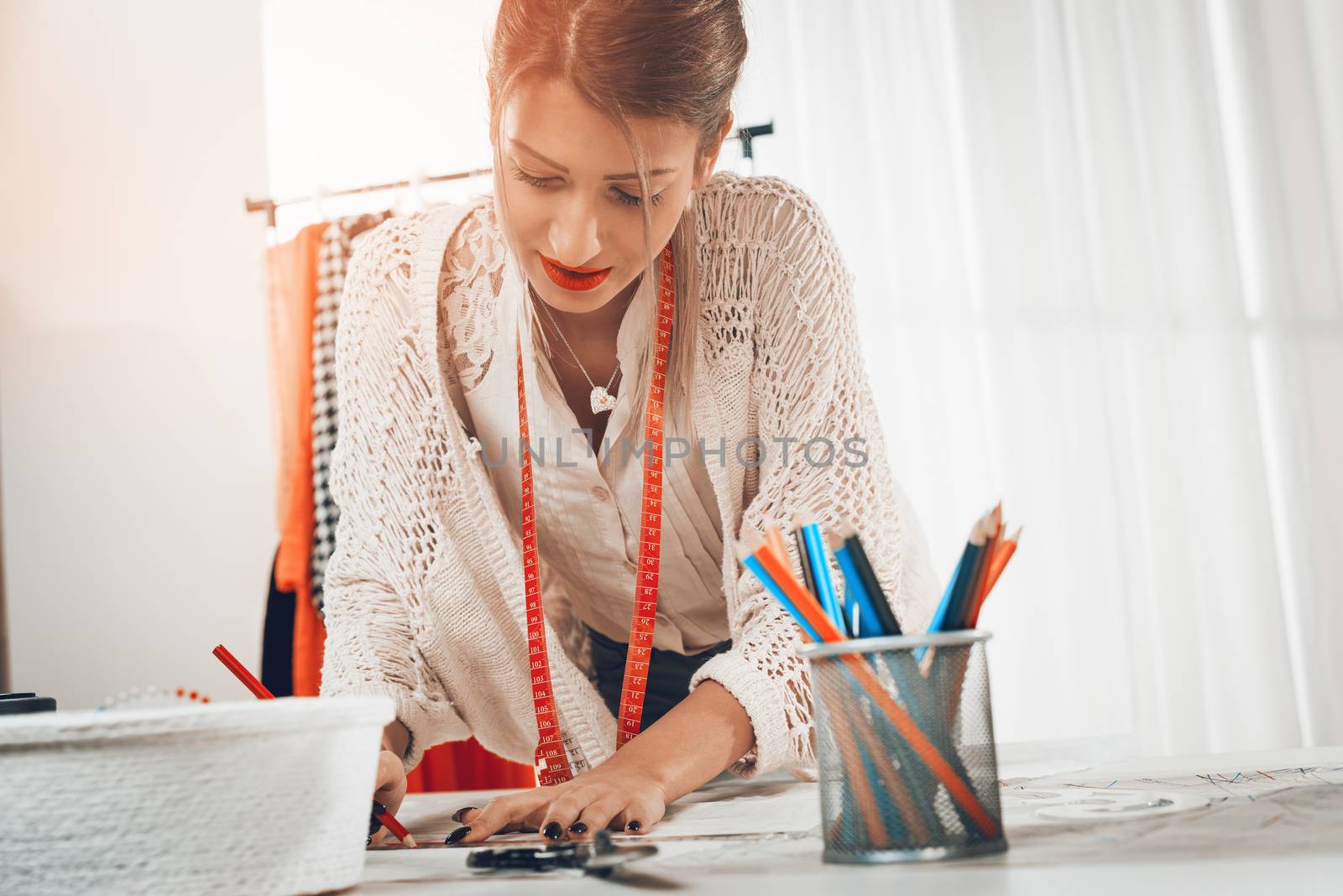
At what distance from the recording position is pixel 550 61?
2.94ft

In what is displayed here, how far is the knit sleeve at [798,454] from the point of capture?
0.80 meters

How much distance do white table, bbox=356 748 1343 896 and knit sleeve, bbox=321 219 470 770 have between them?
342 mm

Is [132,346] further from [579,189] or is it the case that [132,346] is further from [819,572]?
[819,572]

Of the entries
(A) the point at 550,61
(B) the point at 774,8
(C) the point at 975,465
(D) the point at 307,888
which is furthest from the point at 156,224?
(D) the point at 307,888

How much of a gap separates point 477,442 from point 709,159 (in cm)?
33

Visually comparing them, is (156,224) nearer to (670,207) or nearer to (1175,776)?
(670,207)

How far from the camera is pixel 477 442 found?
106 cm

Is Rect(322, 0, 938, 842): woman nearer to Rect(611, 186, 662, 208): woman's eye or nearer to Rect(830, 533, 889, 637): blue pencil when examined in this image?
Rect(611, 186, 662, 208): woman's eye

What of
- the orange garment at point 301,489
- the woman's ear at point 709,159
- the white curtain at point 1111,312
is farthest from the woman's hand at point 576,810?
the white curtain at point 1111,312

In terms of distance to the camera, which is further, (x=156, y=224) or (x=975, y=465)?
(x=156, y=224)

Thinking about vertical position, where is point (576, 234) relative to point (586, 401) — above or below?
above

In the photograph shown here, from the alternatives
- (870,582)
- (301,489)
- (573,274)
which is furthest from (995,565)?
(301,489)

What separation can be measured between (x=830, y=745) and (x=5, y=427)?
8.85 ft

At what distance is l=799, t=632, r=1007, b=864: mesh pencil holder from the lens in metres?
0.45
